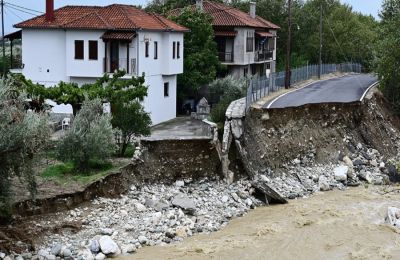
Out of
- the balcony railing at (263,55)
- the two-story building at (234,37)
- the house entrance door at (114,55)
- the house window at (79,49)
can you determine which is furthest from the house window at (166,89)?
the balcony railing at (263,55)

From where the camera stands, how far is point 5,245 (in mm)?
22094

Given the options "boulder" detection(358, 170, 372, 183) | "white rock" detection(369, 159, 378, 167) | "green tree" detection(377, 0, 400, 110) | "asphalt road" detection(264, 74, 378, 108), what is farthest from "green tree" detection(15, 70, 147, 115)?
"green tree" detection(377, 0, 400, 110)

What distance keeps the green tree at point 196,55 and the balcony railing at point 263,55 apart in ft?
42.6

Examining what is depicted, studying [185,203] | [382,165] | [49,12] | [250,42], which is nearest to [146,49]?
[49,12]

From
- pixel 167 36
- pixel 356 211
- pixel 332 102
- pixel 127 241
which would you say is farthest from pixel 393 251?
pixel 167 36

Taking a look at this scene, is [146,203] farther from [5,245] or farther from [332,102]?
[332,102]

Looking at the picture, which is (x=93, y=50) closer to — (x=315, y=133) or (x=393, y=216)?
(x=315, y=133)

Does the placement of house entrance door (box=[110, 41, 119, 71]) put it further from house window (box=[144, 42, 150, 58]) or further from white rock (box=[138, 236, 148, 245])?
white rock (box=[138, 236, 148, 245])

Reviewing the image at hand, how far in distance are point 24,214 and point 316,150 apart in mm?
20286

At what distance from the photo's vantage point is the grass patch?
2734cm

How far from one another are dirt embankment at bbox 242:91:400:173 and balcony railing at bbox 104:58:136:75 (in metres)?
8.83

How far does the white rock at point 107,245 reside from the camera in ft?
76.3

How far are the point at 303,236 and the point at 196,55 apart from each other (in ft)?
87.9

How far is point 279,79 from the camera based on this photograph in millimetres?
54219
